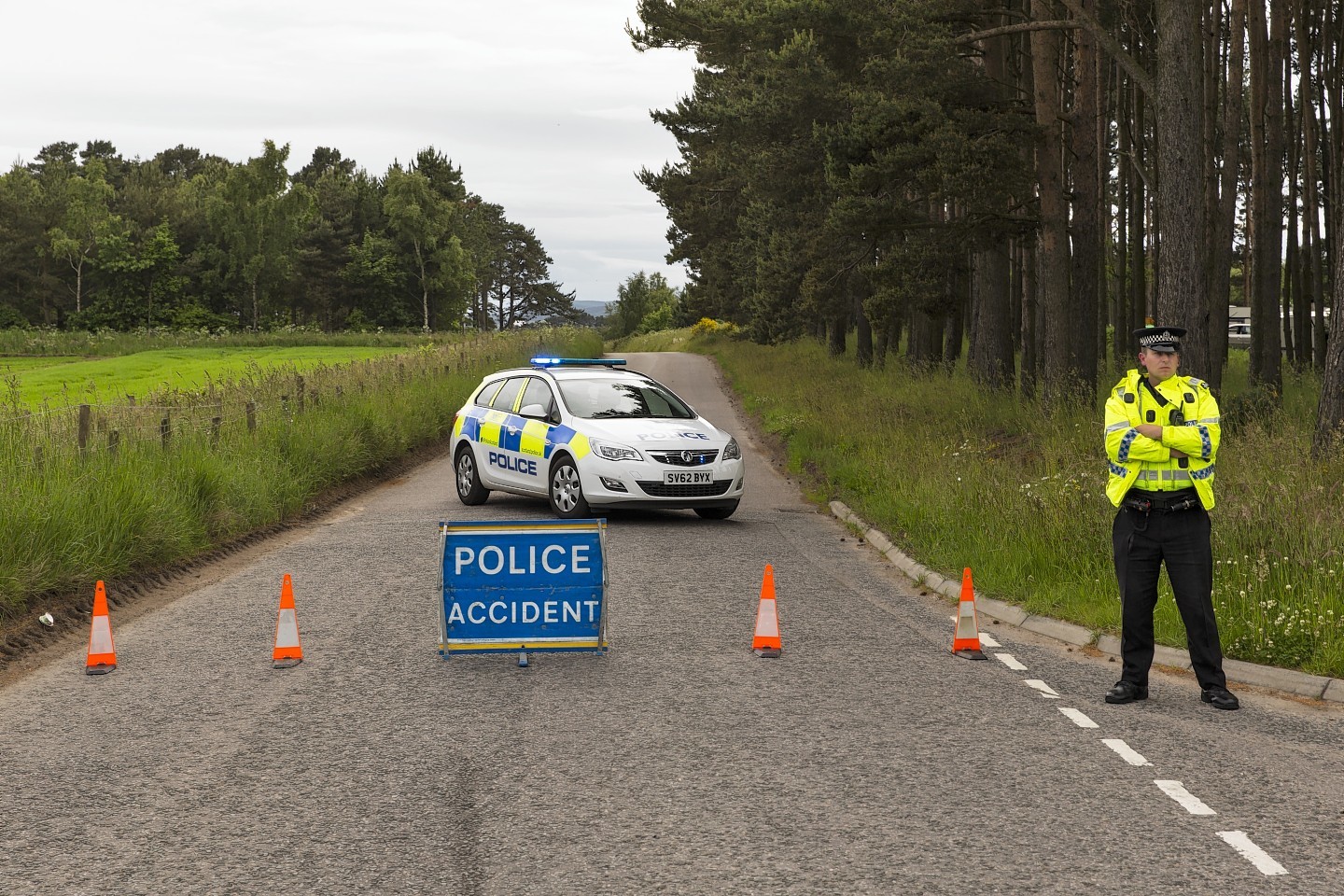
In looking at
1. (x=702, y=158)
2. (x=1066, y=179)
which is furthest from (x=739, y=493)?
(x=702, y=158)

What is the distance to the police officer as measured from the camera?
739 cm

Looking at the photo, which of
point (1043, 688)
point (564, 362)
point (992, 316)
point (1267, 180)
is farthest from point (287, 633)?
point (1267, 180)

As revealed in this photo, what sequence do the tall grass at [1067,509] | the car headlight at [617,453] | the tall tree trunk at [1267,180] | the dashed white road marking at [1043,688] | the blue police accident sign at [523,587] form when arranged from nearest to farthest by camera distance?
the dashed white road marking at [1043,688] → the blue police accident sign at [523,587] → the tall grass at [1067,509] → the car headlight at [617,453] → the tall tree trunk at [1267,180]

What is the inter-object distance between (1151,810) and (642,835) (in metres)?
2.12

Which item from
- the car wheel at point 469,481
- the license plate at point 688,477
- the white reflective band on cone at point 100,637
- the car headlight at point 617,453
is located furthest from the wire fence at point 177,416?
the license plate at point 688,477

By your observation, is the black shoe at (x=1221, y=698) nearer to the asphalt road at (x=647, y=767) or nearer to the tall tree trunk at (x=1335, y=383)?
the asphalt road at (x=647, y=767)

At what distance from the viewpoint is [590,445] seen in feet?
48.8

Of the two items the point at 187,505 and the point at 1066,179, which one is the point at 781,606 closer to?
the point at 187,505

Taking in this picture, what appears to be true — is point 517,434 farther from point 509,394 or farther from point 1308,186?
point 1308,186

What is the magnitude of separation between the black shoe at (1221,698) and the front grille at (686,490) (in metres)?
7.93

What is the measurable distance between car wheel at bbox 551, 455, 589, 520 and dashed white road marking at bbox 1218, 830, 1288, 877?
10.0 metres

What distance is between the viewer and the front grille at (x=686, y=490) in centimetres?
1478

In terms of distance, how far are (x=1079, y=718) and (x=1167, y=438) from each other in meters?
1.58

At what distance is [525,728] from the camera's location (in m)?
6.88
